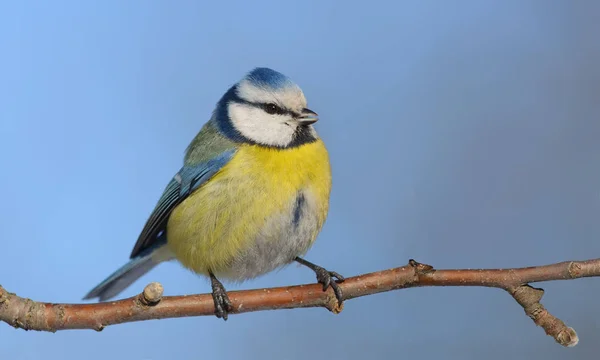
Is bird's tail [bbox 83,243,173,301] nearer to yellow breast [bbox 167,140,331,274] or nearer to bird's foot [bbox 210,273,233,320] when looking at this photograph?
yellow breast [bbox 167,140,331,274]

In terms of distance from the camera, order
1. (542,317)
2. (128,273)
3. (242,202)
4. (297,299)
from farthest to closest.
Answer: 1. (128,273)
2. (242,202)
3. (297,299)
4. (542,317)

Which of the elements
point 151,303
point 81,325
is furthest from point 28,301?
point 151,303

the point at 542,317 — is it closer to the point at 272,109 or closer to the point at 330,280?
the point at 330,280

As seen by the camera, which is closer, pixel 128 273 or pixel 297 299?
pixel 297 299

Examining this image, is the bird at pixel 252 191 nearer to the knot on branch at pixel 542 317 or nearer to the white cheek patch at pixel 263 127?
the white cheek patch at pixel 263 127

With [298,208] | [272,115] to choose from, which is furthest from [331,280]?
[272,115]

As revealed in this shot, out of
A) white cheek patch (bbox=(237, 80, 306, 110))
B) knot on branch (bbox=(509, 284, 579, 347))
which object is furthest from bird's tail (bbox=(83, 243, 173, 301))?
knot on branch (bbox=(509, 284, 579, 347))
